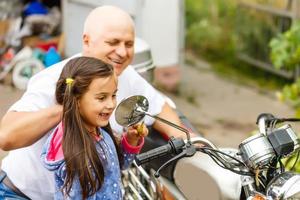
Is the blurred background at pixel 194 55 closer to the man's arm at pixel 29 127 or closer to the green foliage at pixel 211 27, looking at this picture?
the green foliage at pixel 211 27

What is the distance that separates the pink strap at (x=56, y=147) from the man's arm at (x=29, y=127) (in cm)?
11

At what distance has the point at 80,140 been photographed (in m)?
2.26

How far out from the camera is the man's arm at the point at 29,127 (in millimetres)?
2445

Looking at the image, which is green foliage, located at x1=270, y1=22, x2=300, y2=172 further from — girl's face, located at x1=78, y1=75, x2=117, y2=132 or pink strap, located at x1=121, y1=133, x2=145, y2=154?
girl's face, located at x1=78, y1=75, x2=117, y2=132

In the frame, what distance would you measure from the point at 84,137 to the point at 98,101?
0.43ft


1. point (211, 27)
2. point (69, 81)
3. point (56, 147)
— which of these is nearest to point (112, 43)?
point (69, 81)

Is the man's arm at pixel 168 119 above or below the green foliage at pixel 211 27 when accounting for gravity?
above

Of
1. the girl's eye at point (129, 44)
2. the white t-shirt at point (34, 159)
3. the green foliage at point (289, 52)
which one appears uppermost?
the girl's eye at point (129, 44)

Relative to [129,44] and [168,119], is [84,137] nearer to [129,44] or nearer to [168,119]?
[129,44]

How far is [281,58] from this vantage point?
17.4 ft

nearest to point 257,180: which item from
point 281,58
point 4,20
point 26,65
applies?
point 281,58

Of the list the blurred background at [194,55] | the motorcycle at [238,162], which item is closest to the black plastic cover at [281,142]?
the motorcycle at [238,162]

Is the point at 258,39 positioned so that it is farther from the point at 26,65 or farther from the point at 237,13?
the point at 26,65

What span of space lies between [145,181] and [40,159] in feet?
2.06
